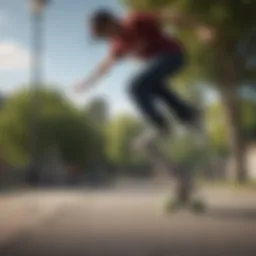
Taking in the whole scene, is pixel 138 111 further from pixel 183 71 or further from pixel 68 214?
pixel 68 214

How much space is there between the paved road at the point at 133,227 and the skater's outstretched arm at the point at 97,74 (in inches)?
10.7

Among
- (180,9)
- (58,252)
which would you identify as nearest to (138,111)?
(180,9)

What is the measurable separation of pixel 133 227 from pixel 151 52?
457mm

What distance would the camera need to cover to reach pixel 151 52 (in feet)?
3.65

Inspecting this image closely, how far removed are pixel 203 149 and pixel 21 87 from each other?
485 millimetres

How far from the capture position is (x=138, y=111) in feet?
3.60

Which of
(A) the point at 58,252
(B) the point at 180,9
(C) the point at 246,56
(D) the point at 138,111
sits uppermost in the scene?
(B) the point at 180,9

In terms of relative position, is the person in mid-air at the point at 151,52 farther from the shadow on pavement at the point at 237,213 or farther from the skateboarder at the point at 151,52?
the shadow on pavement at the point at 237,213

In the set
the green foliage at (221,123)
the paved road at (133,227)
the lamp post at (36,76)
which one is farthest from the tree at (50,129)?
the green foliage at (221,123)

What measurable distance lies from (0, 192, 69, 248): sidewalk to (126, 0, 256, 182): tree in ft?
1.64

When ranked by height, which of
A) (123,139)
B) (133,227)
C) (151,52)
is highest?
(151,52)

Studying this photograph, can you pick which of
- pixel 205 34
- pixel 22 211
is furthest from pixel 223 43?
pixel 22 211

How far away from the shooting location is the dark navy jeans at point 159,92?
1092mm

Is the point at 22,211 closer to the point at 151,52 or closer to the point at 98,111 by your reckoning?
the point at 98,111
